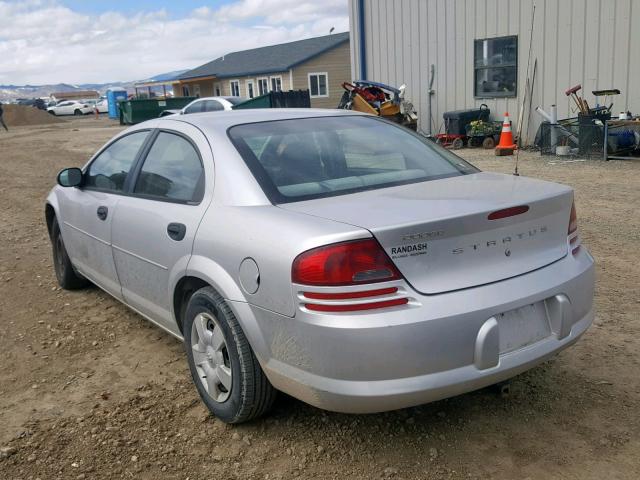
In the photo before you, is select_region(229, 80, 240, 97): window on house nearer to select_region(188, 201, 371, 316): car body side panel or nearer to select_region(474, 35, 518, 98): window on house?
select_region(474, 35, 518, 98): window on house

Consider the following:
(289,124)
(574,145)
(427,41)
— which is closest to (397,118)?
(427,41)

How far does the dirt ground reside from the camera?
2.89 metres

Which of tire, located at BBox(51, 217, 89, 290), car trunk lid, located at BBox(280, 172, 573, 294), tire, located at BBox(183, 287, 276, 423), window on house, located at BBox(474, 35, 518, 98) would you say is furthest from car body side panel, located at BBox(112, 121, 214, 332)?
window on house, located at BBox(474, 35, 518, 98)

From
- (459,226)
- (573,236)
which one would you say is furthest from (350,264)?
(573,236)

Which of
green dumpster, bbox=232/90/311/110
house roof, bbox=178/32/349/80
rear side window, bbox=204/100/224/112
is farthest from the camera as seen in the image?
house roof, bbox=178/32/349/80

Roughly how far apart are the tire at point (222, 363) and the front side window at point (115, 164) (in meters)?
1.34

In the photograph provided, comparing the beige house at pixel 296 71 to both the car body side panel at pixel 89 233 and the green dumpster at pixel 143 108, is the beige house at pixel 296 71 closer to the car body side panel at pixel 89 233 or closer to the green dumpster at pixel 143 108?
the green dumpster at pixel 143 108

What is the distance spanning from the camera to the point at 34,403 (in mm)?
3623

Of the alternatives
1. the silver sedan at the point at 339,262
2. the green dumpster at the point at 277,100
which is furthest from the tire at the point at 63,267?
the green dumpster at the point at 277,100

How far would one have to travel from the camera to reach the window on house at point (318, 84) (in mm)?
38062

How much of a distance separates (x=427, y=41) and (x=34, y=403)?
15.4m

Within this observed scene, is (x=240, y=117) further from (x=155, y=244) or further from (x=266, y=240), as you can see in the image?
(x=266, y=240)

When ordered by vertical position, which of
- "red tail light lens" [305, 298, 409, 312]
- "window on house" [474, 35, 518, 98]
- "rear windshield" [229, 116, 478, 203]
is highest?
"window on house" [474, 35, 518, 98]

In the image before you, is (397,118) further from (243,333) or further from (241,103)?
(243,333)
